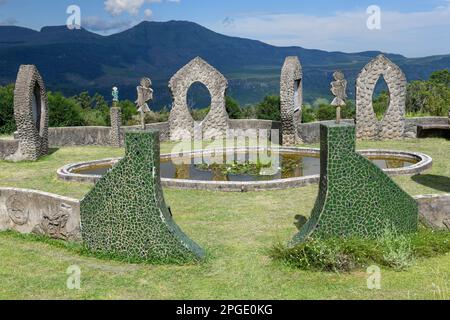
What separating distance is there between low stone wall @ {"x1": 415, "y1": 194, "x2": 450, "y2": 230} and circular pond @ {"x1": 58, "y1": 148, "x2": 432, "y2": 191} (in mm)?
4652

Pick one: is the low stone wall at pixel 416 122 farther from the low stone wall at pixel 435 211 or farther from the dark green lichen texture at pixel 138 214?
the dark green lichen texture at pixel 138 214

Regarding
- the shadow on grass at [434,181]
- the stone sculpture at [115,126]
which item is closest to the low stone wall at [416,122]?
the shadow on grass at [434,181]

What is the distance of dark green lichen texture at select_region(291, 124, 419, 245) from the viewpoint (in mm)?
9188

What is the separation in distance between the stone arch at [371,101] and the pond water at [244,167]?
4.62 meters

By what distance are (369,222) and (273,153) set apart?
11.3 m

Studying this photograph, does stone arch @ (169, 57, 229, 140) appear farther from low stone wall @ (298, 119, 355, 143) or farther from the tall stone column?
low stone wall @ (298, 119, 355, 143)

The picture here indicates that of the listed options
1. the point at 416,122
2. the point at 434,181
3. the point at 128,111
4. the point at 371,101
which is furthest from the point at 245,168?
the point at 128,111

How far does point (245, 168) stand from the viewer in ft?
57.1

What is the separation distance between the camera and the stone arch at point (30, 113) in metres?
19.5

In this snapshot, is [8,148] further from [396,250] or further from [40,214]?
[396,250]

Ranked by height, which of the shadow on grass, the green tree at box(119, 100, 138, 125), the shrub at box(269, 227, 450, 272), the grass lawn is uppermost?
the green tree at box(119, 100, 138, 125)

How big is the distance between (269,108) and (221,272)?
43806 mm

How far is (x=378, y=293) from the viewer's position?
769 centimetres

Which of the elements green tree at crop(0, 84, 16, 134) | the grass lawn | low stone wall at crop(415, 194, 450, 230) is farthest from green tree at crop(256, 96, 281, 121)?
low stone wall at crop(415, 194, 450, 230)
